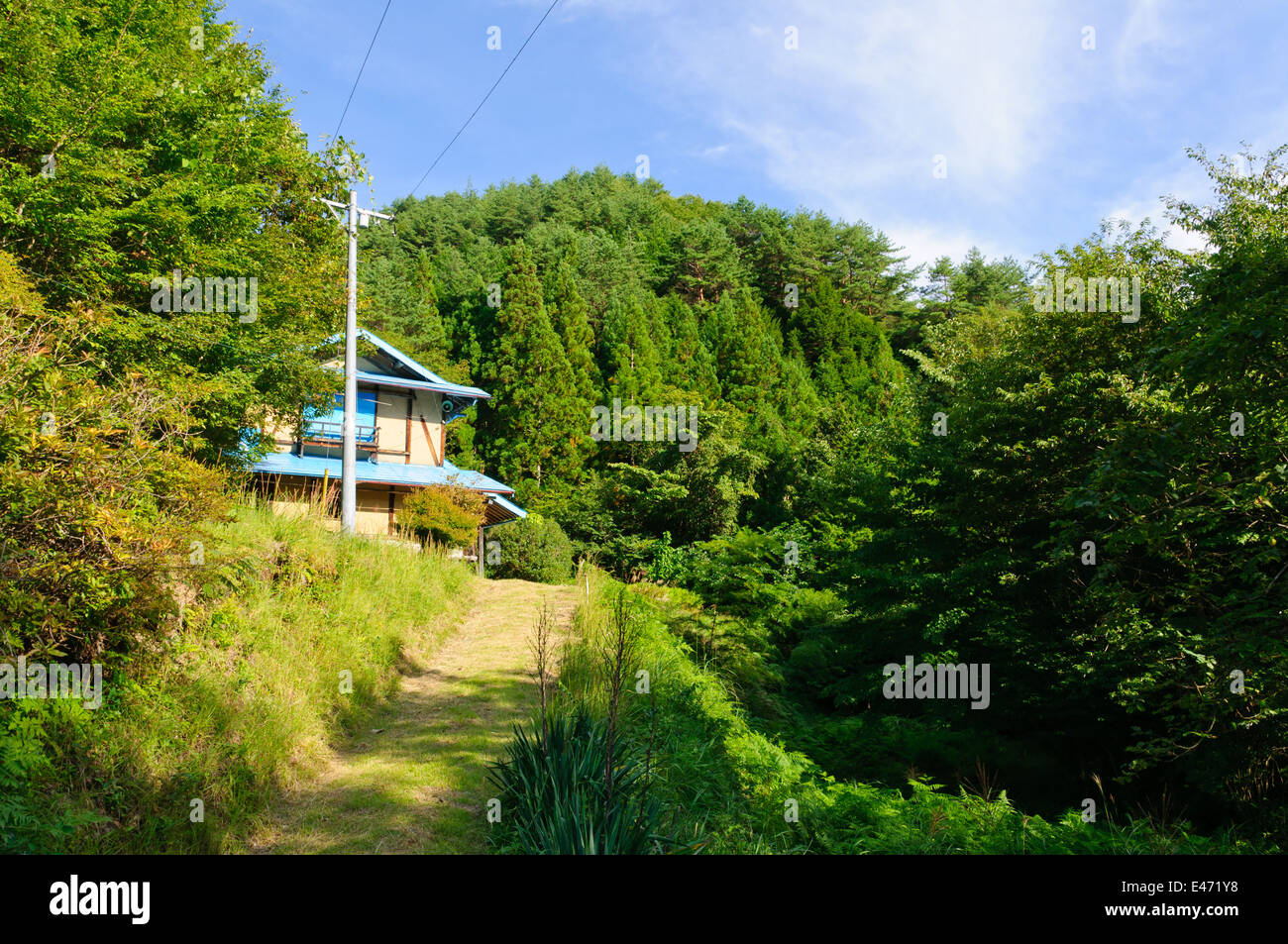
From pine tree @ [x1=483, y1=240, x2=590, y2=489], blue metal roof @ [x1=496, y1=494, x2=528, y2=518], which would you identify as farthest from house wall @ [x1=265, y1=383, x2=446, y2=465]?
pine tree @ [x1=483, y1=240, x2=590, y2=489]

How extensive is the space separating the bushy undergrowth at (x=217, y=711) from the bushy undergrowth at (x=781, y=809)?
2566 mm

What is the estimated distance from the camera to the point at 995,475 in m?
11.4

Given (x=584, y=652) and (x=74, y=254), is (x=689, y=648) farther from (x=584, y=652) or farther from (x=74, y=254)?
(x=74, y=254)

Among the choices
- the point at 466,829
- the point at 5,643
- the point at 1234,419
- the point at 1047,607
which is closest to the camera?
the point at 5,643

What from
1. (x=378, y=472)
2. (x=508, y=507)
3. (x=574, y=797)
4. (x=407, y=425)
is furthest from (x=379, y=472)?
(x=574, y=797)

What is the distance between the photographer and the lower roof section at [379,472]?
22328 millimetres

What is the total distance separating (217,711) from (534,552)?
707 inches

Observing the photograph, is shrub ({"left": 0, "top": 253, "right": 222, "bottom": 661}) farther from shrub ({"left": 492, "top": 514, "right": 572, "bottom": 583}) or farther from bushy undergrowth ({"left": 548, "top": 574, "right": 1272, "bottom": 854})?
shrub ({"left": 492, "top": 514, "right": 572, "bottom": 583})

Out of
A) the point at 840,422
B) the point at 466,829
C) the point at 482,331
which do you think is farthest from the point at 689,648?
the point at 482,331

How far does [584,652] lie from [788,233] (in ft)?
157

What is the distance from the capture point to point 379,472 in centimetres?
2364

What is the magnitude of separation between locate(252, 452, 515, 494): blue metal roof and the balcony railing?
559mm

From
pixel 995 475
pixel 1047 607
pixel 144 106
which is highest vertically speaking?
pixel 144 106

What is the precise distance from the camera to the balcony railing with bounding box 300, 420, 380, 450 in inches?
922
